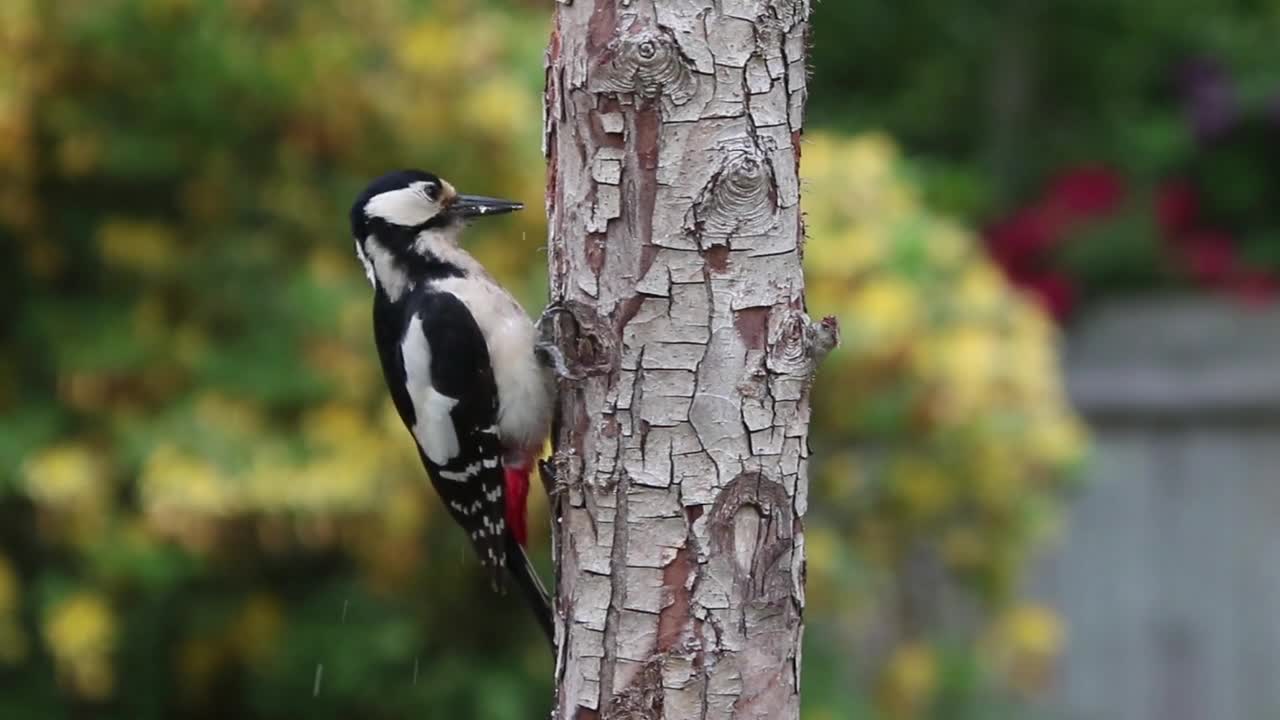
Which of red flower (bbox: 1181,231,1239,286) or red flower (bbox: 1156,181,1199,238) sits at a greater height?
red flower (bbox: 1156,181,1199,238)

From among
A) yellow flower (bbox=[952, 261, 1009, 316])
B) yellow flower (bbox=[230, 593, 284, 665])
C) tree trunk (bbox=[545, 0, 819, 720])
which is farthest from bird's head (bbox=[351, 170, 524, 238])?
yellow flower (bbox=[952, 261, 1009, 316])

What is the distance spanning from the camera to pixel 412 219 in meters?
3.48

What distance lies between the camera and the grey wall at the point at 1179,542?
723 centimetres

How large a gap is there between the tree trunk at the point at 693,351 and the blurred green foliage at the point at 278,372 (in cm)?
193

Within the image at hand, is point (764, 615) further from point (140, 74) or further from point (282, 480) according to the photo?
point (140, 74)

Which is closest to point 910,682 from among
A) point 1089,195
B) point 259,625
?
point 259,625

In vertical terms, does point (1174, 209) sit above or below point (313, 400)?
above

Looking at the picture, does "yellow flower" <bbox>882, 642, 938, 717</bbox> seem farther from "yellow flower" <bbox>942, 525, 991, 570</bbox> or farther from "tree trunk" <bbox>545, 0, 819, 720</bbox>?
"tree trunk" <bbox>545, 0, 819, 720</bbox>

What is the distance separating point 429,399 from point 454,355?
5.2 inches

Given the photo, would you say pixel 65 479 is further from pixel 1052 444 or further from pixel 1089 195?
pixel 1089 195

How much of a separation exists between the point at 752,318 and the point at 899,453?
112 inches

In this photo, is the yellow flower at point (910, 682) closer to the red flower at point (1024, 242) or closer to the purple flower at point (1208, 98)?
the red flower at point (1024, 242)

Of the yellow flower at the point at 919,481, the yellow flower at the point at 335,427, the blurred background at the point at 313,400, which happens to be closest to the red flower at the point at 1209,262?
the blurred background at the point at 313,400

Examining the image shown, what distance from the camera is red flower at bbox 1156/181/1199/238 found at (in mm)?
7770
